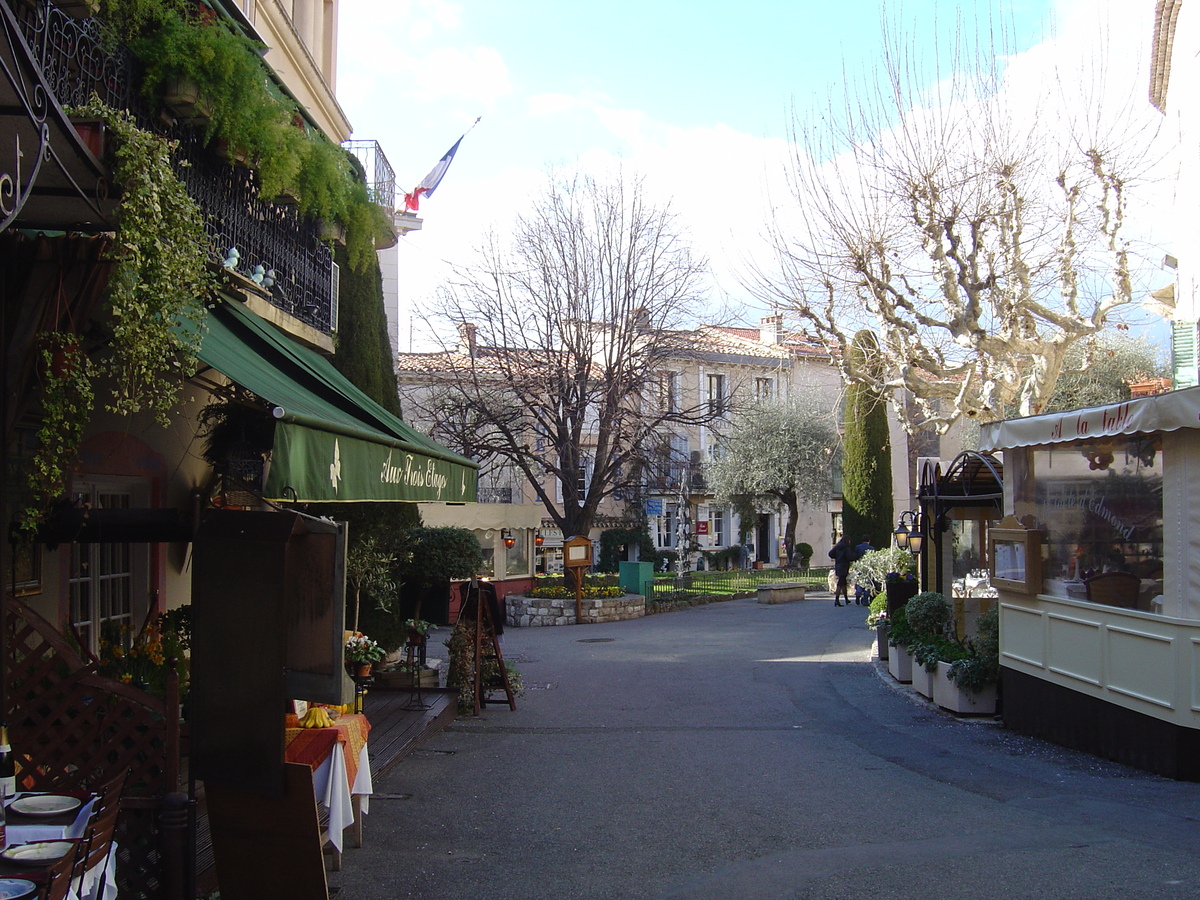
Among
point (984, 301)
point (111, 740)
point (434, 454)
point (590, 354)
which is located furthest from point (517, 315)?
point (111, 740)

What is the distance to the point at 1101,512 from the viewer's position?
9.39m

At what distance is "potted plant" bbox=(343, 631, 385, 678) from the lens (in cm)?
899

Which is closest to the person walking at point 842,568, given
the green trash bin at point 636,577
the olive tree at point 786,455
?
the green trash bin at point 636,577

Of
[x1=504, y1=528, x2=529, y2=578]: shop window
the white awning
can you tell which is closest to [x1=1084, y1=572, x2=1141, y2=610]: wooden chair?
the white awning

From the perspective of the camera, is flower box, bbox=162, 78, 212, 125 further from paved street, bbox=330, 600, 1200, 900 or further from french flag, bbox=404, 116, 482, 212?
french flag, bbox=404, 116, 482, 212

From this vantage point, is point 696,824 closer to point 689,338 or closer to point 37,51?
point 37,51

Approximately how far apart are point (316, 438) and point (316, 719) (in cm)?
173

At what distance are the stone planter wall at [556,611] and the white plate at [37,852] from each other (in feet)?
69.4

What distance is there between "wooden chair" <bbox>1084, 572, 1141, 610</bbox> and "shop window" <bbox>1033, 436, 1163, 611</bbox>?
31mm

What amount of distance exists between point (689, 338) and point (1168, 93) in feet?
39.7

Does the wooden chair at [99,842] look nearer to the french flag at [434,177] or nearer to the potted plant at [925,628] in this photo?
the potted plant at [925,628]

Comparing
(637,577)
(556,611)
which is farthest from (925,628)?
(637,577)

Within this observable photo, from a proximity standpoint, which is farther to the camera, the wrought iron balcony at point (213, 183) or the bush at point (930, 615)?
the bush at point (930, 615)

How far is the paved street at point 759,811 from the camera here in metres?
5.49
